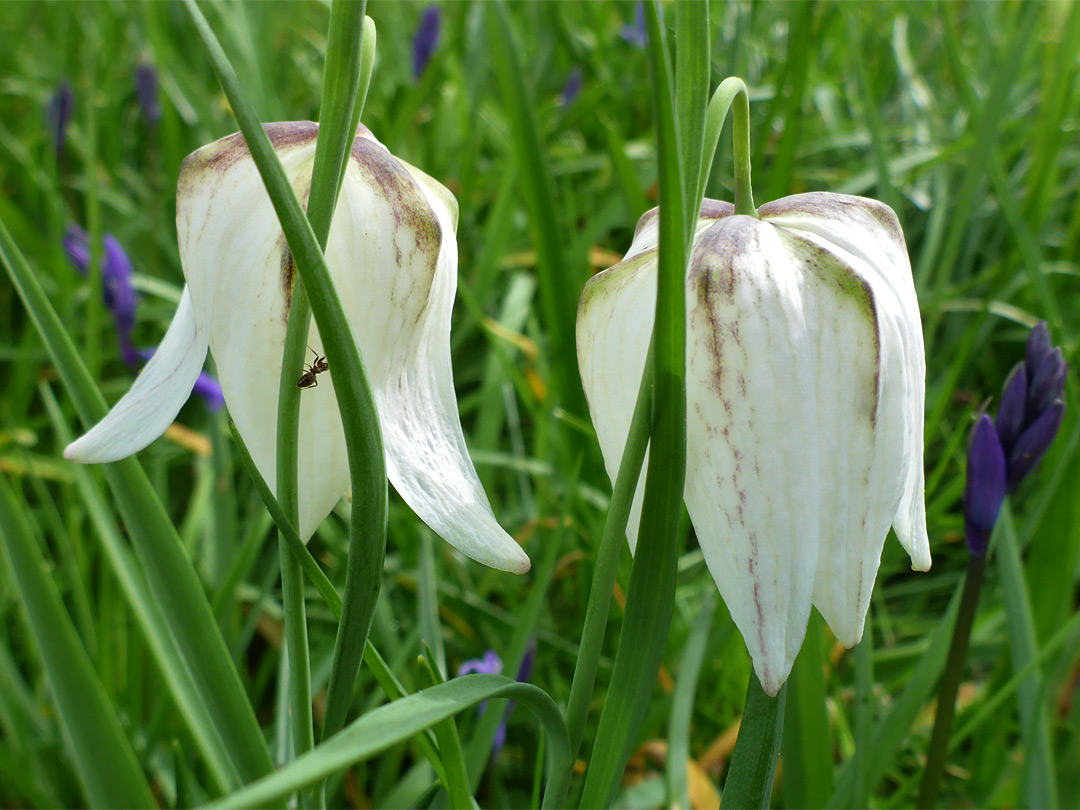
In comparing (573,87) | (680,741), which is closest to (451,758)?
(680,741)

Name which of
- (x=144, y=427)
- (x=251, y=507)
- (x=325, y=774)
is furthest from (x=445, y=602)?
(x=325, y=774)

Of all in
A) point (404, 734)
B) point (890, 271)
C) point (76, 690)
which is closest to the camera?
point (404, 734)

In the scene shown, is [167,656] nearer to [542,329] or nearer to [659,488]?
[659,488]

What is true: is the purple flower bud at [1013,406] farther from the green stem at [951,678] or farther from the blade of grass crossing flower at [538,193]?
the blade of grass crossing flower at [538,193]

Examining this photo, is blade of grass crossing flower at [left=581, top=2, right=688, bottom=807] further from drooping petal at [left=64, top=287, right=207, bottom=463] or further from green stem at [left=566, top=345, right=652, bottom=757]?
drooping petal at [left=64, top=287, right=207, bottom=463]

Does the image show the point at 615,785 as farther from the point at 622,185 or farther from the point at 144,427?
the point at 622,185

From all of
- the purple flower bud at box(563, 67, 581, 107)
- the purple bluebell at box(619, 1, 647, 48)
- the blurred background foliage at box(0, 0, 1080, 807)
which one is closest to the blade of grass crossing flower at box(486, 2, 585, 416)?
the blurred background foliage at box(0, 0, 1080, 807)
